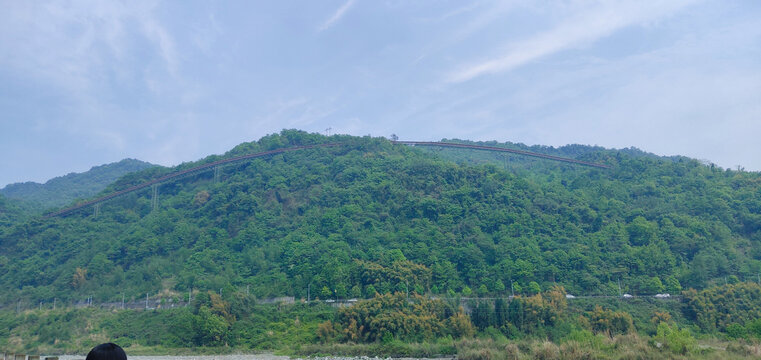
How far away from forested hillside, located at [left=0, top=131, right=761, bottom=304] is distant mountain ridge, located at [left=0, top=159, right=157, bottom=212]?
2590 centimetres

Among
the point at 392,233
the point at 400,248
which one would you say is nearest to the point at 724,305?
the point at 400,248

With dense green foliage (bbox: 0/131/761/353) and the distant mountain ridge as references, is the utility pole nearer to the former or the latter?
dense green foliage (bbox: 0/131/761/353)

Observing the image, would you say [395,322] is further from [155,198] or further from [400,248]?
[155,198]

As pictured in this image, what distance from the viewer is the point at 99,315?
38406 millimetres

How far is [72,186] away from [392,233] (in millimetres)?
68918

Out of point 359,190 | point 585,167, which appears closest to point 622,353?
point 359,190

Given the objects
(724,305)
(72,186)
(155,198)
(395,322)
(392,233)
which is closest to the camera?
(395,322)

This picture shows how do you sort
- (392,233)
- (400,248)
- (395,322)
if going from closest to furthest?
(395,322), (400,248), (392,233)

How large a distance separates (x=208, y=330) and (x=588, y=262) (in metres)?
26.6

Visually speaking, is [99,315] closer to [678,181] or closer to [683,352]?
[683,352]

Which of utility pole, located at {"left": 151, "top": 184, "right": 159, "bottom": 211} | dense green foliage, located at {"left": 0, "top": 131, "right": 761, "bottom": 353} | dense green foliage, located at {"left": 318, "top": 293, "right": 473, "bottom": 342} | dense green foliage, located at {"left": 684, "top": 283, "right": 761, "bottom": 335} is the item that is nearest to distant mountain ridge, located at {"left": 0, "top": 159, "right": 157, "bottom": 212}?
dense green foliage, located at {"left": 0, "top": 131, "right": 761, "bottom": 353}

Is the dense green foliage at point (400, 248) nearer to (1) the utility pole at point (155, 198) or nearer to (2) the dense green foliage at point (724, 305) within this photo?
(2) the dense green foliage at point (724, 305)

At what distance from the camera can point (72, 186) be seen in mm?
89438

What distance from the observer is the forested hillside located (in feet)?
126
